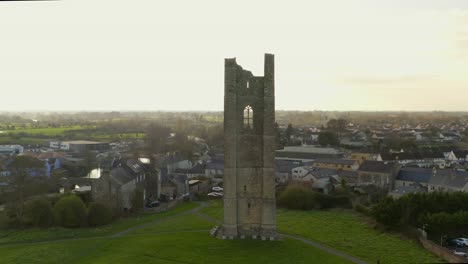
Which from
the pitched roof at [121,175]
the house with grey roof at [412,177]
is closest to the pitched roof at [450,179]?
the house with grey roof at [412,177]

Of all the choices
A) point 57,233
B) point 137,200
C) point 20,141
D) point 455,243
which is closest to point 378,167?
point 455,243

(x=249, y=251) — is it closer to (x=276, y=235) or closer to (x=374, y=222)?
(x=276, y=235)

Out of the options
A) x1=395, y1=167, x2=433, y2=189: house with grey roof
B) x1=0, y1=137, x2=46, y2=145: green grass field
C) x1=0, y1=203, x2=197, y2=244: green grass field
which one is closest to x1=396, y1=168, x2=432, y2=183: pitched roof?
x1=395, y1=167, x2=433, y2=189: house with grey roof

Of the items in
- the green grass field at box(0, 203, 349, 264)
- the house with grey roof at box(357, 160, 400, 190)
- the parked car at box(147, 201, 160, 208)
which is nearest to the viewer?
the green grass field at box(0, 203, 349, 264)

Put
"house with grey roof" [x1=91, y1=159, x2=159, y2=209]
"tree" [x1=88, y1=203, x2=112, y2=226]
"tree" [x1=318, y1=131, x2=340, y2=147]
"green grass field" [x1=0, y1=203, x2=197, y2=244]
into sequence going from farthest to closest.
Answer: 1. "tree" [x1=318, y1=131, x2=340, y2=147]
2. "house with grey roof" [x1=91, y1=159, x2=159, y2=209]
3. "tree" [x1=88, y1=203, x2=112, y2=226]
4. "green grass field" [x1=0, y1=203, x2=197, y2=244]

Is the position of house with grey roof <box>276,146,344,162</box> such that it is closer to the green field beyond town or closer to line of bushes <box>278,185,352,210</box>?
line of bushes <box>278,185,352,210</box>

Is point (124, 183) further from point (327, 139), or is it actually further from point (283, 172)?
point (327, 139)
